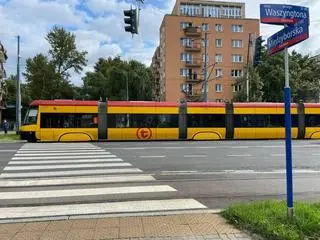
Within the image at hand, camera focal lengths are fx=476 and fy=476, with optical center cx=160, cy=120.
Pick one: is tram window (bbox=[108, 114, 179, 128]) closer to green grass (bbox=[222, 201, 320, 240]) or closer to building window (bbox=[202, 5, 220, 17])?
green grass (bbox=[222, 201, 320, 240])

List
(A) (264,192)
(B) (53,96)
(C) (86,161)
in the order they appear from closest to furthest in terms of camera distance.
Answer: (A) (264,192) < (C) (86,161) < (B) (53,96)

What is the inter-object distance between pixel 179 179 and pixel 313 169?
4986 mm

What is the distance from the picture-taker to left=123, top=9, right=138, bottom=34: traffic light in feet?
51.8

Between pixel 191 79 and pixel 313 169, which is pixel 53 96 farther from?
pixel 313 169

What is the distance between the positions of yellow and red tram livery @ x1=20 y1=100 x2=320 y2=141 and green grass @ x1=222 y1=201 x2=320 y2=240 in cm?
2408

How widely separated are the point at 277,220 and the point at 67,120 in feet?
82.7

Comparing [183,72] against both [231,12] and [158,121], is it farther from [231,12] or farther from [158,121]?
[158,121]

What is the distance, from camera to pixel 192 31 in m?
74.8

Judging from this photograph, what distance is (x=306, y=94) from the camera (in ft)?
231

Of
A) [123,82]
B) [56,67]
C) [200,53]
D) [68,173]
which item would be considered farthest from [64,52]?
[68,173]

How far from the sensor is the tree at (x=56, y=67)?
214 ft

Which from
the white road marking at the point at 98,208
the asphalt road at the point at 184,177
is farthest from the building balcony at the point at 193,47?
the white road marking at the point at 98,208

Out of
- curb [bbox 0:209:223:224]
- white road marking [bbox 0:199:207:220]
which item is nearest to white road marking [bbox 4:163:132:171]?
white road marking [bbox 0:199:207:220]

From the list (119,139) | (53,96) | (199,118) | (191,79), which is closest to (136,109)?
(119,139)
